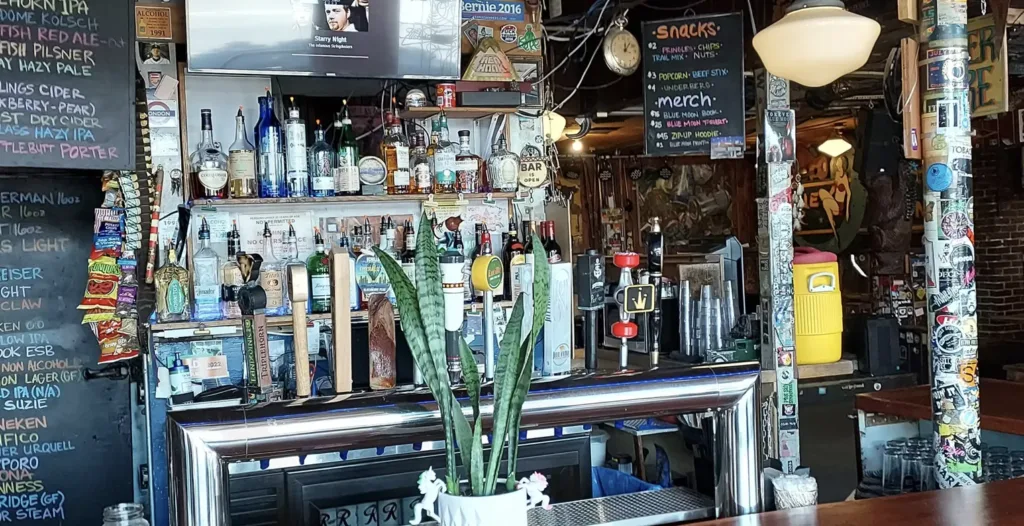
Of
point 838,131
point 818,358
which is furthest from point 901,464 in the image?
point 838,131

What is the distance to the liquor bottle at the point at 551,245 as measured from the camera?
12.8 feet

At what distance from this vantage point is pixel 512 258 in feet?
12.9

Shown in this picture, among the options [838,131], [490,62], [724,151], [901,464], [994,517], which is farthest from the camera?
[838,131]

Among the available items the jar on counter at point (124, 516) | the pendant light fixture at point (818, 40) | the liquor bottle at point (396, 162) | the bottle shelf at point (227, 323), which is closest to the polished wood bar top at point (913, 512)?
the jar on counter at point (124, 516)

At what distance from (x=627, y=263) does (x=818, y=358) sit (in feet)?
7.29

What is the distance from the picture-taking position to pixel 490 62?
152 inches

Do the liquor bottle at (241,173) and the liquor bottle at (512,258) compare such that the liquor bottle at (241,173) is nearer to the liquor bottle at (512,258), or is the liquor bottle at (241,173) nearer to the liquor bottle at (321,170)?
the liquor bottle at (321,170)

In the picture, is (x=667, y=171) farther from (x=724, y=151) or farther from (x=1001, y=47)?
(x=1001, y=47)

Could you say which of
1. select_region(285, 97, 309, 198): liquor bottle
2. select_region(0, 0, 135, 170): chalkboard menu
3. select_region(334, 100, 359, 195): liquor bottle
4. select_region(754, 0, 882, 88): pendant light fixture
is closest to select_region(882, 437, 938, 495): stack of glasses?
select_region(754, 0, 882, 88): pendant light fixture

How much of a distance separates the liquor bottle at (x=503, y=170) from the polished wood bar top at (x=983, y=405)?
163 cm

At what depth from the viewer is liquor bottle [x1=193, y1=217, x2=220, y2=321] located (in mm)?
3570

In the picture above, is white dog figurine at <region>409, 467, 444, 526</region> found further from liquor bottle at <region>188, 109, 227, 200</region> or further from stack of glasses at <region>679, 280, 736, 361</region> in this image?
stack of glasses at <region>679, 280, 736, 361</region>

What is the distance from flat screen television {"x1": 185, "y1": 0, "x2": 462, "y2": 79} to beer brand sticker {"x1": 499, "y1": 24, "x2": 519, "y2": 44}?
35cm

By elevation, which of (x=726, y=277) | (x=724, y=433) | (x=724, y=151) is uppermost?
(x=724, y=151)
